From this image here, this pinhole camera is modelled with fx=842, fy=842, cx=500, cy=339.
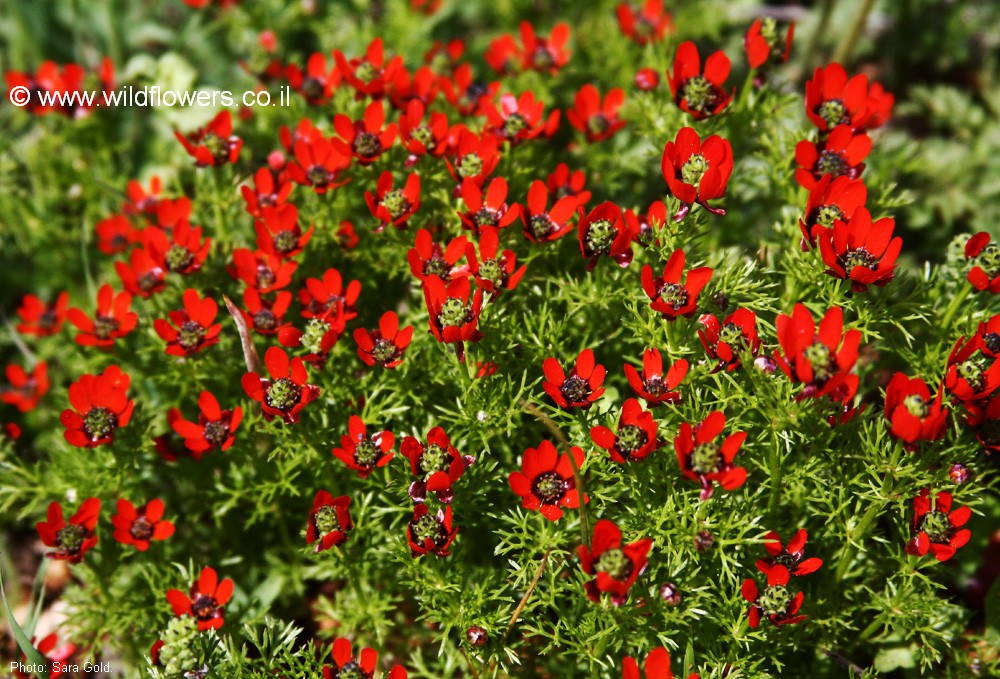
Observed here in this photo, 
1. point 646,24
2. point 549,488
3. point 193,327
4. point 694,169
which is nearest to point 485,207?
point 694,169

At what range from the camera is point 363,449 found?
81.7 inches

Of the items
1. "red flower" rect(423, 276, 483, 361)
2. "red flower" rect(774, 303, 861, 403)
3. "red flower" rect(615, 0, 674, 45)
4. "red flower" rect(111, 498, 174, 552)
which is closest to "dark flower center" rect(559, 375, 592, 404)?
"red flower" rect(423, 276, 483, 361)

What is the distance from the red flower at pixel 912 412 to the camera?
1.65 m

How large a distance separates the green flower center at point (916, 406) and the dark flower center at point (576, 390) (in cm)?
69

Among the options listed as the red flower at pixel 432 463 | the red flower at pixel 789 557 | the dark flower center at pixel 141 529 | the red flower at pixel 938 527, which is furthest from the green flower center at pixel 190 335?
the red flower at pixel 938 527

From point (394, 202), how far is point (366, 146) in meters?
0.26

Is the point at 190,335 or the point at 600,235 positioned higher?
the point at 600,235

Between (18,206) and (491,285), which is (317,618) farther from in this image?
(18,206)

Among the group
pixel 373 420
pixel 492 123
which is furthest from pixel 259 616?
pixel 492 123

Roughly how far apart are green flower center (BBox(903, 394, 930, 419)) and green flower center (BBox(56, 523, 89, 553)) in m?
2.03

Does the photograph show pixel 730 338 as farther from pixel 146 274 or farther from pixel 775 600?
pixel 146 274

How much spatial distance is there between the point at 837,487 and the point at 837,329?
1.80 feet

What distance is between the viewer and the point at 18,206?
325 cm

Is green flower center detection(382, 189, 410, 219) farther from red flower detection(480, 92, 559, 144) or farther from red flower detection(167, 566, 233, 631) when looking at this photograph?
red flower detection(167, 566, 233, 631)
